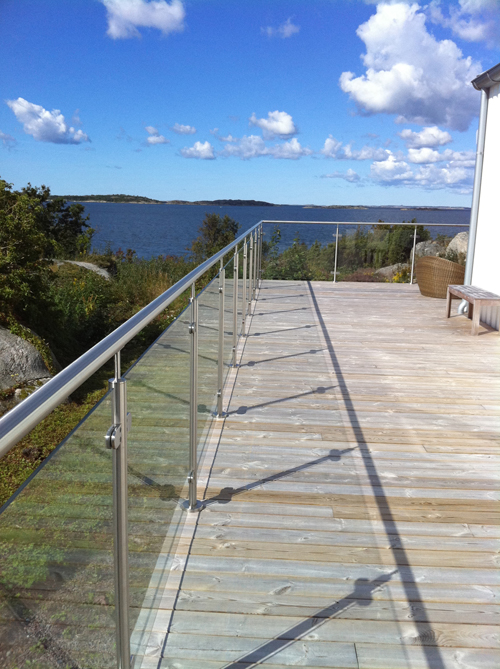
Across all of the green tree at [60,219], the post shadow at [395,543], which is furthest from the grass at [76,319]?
the green tree at [60,219]

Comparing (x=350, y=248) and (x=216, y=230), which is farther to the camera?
A: (x=216, y=230)

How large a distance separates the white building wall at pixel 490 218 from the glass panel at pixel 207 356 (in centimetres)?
428

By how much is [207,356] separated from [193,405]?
0.59 m

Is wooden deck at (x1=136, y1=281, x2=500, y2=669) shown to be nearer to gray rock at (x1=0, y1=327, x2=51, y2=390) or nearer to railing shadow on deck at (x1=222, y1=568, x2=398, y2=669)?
railing shadow on deck at (x1=222, y1=568, x2=398, y2=669)

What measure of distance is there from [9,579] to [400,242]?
1008 cm

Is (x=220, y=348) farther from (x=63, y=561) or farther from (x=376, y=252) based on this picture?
(x=376, y=252)

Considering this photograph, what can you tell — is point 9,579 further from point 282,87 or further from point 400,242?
point 282,87

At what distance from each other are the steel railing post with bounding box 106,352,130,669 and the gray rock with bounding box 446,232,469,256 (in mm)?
9146

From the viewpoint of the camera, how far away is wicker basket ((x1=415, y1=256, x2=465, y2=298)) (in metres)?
8.52

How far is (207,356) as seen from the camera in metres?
3.14

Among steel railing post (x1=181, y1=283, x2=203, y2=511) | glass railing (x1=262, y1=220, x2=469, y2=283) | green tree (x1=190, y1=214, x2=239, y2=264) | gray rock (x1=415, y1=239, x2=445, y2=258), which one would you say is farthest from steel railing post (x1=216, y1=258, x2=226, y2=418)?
green tree (x1=190, y1=214, x2=239, y2=264)

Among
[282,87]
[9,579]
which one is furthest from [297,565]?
[282,87]

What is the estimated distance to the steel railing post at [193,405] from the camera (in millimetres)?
2525

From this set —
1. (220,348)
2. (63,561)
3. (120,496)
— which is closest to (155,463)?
(120,496)
